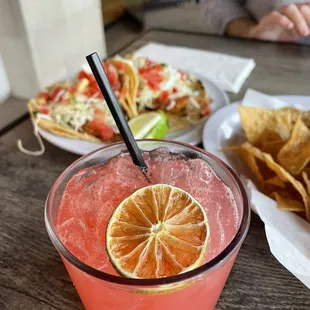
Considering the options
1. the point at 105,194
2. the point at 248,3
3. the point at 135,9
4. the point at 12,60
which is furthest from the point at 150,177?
the point at 135,9

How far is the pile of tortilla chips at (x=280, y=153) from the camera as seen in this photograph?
2.56 feet

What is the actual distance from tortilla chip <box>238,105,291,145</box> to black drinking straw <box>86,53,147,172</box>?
38 cm

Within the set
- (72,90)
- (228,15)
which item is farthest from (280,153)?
(228,15)

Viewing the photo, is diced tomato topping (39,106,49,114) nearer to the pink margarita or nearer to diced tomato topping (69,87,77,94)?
diced tomato topping (69,87,77,94)

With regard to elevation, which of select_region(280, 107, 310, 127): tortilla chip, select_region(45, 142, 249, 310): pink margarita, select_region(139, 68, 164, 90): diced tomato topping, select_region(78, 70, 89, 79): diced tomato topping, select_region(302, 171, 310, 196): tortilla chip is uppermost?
select_region(45, 142, 249, 310): pink margarita

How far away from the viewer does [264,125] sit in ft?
3.14

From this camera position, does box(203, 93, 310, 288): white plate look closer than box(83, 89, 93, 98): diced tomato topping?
Yes

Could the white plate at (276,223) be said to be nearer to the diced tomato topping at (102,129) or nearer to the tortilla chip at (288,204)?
the tortilla chip at (288,204)

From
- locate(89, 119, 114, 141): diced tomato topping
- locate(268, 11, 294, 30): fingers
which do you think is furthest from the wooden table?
locate(268, 11, 294, 30): fingers

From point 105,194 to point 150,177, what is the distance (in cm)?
8

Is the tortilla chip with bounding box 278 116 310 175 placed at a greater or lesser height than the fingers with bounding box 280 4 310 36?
greater

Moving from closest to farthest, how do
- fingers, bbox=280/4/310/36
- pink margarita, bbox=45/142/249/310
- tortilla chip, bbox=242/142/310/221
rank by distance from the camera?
pink margarita, bbox=45/142/249/310
tortilla chip, bbox=242/142/310/221
fingers, bbox=280/4/310/36

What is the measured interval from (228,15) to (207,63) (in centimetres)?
65

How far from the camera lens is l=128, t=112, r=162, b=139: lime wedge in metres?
1.08
